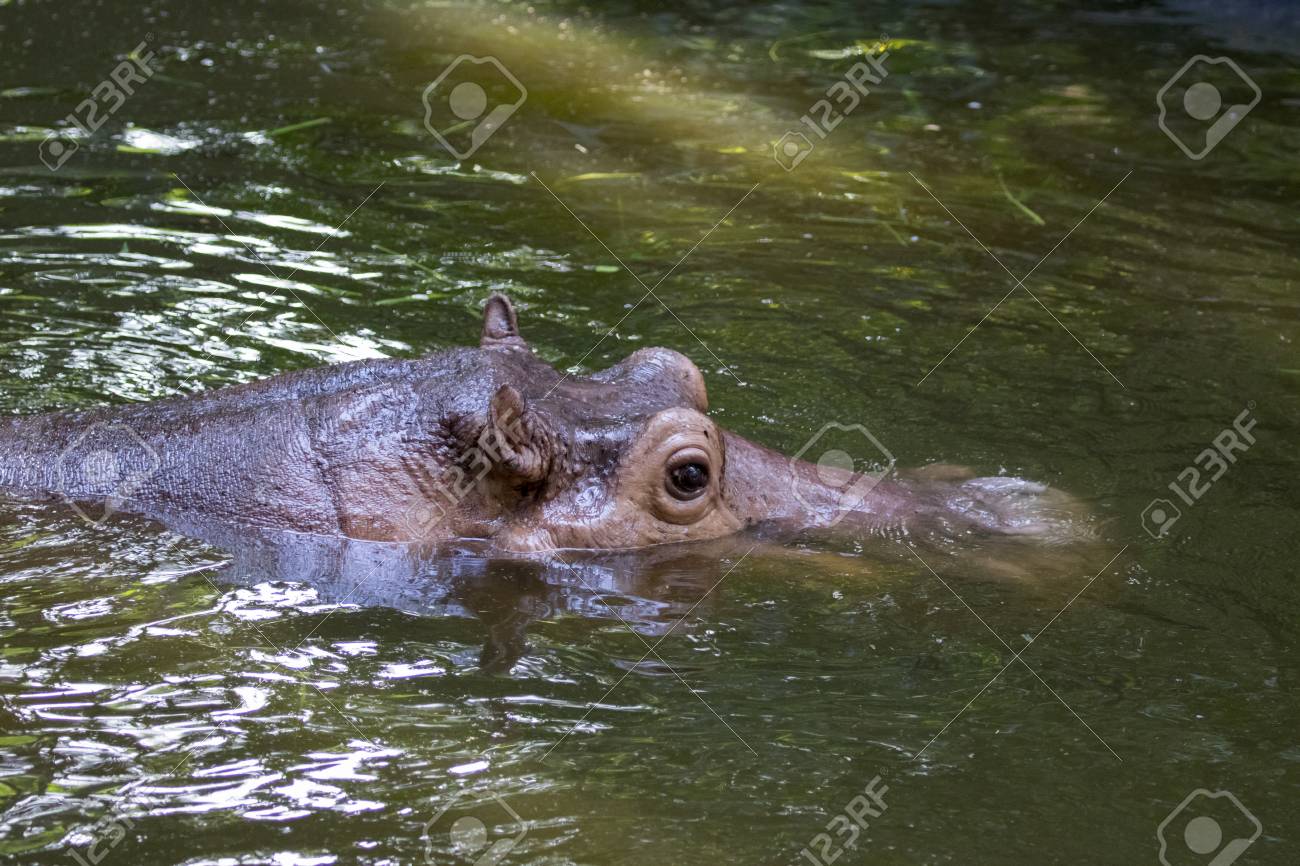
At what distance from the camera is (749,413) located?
817 centimetres

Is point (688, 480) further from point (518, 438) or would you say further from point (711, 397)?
point (711, 397)

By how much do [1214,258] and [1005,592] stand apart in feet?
17.4

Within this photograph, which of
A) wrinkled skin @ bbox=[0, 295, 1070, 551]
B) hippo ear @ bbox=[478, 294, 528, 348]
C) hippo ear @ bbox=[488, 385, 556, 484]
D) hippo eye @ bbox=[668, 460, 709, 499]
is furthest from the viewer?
hippo ear @ bbox=[478, 294, 528, 348]

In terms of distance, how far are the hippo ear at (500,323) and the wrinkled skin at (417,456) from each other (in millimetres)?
330

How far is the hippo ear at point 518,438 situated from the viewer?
18.5 feet

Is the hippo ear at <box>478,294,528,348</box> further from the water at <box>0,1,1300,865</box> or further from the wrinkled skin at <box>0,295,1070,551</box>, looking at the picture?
the water at <box>0,1,1300,865</box>

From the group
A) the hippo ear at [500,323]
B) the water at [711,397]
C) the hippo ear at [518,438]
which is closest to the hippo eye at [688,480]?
the water at [711,397]

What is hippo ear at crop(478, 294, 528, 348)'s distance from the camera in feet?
21.7

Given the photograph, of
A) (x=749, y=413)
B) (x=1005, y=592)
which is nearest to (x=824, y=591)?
(x=1005, y=592)

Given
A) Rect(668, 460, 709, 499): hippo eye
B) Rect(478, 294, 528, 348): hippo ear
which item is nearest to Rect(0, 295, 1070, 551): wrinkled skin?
Rect(668, 460, 709, 499): hippo eye

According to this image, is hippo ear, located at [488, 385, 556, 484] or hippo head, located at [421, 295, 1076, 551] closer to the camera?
hippo ear, located at [488, 385, 556, 484]

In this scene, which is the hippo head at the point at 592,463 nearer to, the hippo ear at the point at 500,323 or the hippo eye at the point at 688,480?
the hippo eye at the point at 688,480

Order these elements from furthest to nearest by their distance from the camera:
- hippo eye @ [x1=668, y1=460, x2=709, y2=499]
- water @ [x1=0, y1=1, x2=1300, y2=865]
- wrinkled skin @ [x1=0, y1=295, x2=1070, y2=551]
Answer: hippo eye @ [x1=668, y1=460, x2=709, y2=499], wrinkled skin @ [x1=0, y1=295, x2=1070, y2=551], water @ [x1=0, y1=1, x2=1300, y2=865]

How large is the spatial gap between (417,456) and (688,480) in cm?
103
